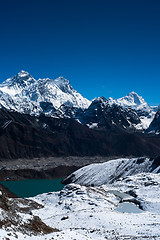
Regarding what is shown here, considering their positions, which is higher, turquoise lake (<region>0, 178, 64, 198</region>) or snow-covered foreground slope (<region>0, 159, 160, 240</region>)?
snow-covered foreground slope (<region>0, 159, 160, 240</region>)

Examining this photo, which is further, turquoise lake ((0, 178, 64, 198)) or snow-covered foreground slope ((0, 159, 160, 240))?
turquoise lake ((0, 178, 64, 198))

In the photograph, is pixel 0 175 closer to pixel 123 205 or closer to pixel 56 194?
pixel 56 194

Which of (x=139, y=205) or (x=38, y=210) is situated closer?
(x=38, y=210)

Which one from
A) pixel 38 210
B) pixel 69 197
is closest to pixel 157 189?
pixel 69 197

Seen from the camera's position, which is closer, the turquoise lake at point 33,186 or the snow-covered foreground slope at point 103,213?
the snow-covered foreground slope at point 103,213
